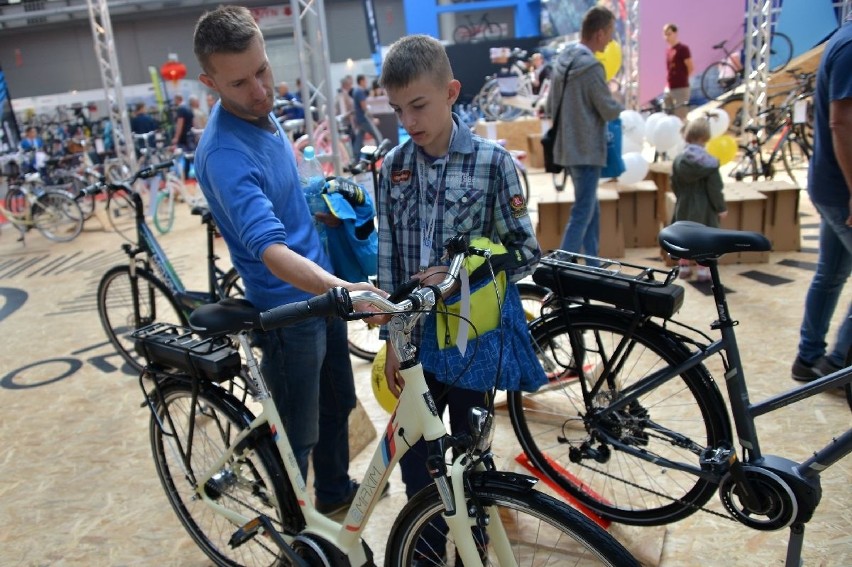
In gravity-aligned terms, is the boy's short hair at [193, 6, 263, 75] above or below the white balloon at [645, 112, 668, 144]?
Result: above

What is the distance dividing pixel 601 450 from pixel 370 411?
1.48m

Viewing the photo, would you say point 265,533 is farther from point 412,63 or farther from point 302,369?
point 412,63

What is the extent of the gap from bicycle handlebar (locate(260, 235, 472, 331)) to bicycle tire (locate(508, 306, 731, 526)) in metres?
0.91

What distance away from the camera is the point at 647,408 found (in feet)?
7.16

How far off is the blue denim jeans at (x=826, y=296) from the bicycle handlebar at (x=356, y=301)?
6.54 ft

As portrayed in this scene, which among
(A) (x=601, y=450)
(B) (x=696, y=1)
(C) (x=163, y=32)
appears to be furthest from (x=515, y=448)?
(C) (x=163, y=32)

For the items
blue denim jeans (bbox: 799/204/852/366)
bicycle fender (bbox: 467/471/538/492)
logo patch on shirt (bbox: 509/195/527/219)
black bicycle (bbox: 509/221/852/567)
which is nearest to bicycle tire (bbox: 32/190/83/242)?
black bicycle (bbox: 509/221/852/567)

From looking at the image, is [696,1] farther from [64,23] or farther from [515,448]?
[64,23]

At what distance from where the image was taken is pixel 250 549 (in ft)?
7.43

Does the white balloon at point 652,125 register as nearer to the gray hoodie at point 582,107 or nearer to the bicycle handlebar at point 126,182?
the gray hoodie at point 582,107

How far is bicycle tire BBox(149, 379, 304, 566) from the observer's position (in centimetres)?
194

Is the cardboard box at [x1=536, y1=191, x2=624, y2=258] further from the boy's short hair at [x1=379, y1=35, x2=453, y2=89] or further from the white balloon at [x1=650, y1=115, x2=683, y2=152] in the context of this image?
the boy's short hair at [x1=379, y1=35, x2=453, y2=89]

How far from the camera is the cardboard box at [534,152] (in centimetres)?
1161

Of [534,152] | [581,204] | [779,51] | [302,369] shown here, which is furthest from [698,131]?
[779,51]
